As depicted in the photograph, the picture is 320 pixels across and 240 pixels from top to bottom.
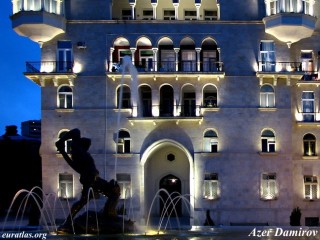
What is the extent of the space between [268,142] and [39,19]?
17975 mm

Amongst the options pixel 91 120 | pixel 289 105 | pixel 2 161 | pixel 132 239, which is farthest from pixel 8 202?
pixel 132 239

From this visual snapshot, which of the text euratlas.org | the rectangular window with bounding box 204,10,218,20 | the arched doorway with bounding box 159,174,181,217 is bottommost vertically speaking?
the text euratlas.org

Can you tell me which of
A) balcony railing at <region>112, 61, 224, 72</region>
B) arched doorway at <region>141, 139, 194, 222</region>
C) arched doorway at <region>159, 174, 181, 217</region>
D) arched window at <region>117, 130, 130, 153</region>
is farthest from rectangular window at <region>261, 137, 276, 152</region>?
arched window at <region>117, 130, 130, 153</region>

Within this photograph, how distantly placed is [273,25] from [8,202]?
31.1 metres

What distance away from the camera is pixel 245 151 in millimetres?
49750

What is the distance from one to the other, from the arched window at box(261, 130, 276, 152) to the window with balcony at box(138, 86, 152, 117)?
822 centimetres

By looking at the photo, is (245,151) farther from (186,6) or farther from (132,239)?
(132,239)

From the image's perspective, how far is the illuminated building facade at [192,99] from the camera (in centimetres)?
4944

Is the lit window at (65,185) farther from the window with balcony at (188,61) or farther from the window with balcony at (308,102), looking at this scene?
the window with balcony at (308,102)

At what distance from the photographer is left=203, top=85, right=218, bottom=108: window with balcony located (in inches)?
1991

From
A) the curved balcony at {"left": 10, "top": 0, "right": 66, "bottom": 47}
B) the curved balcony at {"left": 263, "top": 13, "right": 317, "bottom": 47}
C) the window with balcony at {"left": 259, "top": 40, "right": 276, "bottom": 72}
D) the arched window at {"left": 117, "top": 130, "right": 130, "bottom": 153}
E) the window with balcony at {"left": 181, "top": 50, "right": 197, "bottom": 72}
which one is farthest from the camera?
the window with balcony at {"left": 259, "top": 40, "right": 276, "bottom": 72}

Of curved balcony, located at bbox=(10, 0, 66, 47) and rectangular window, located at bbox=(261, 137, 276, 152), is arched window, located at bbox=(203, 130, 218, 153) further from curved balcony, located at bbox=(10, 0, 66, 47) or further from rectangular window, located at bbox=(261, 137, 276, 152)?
curved balcony, located at bbox=(10, 0, 66, 47)

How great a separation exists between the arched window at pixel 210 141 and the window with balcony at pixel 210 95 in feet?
6.67

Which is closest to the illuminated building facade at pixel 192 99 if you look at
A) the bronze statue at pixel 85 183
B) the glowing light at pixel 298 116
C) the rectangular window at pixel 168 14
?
the glowing light at pixel 298 116
